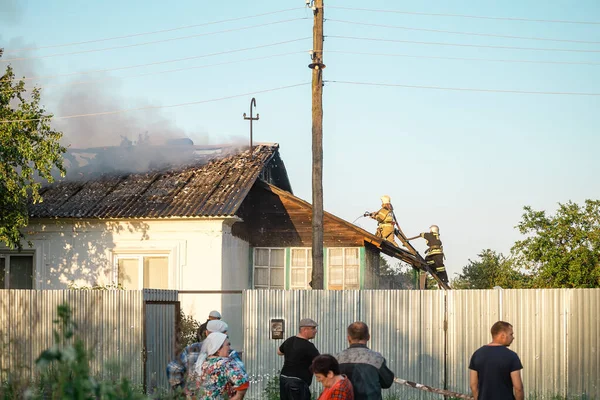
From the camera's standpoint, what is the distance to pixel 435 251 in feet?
80.2

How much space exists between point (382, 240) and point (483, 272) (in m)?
21.4

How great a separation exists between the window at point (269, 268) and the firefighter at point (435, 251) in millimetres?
3683

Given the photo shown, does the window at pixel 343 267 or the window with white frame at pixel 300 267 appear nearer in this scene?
the window at pixel 343 267

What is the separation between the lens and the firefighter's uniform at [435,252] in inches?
957

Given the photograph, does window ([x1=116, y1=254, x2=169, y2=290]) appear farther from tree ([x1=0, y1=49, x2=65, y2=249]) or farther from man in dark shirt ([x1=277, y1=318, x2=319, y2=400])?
man in dark shirt ([x1=277, y1=318, x2=319, y2=400])

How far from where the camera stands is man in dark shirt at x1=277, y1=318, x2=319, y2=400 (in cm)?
1050

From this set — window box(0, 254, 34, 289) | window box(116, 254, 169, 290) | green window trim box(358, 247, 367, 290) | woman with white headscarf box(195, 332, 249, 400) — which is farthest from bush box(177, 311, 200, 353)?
woman with white headscarf box(195, 332, 249, 400)

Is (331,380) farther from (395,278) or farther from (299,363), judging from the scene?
(395,278)

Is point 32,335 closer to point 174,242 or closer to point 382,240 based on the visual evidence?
point 174,242

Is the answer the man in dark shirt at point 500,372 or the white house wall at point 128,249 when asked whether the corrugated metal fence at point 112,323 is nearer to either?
the white house wall at point 128,249

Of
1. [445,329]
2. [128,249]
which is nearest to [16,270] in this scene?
[128,249]

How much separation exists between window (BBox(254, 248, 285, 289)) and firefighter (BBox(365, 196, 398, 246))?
261cm

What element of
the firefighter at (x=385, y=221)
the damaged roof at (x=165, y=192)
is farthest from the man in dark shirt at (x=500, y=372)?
the firefighter at (x=385, y=221)

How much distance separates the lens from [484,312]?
14.7 metres
